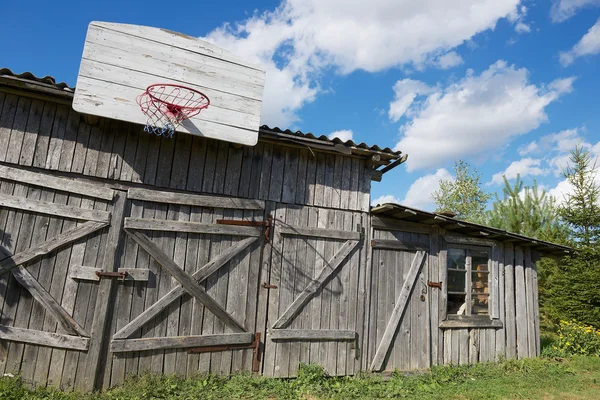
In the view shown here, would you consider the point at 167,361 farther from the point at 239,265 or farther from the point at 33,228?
the point at 33,228

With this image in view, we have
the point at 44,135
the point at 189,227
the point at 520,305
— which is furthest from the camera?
the point at 520,305

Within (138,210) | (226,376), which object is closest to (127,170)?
(138,210)

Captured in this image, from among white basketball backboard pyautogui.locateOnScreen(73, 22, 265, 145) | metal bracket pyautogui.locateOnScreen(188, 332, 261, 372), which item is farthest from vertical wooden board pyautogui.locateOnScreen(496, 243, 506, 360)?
white basketball backboard pyautogui.locateOnScreen(73, 22, 265, 145)

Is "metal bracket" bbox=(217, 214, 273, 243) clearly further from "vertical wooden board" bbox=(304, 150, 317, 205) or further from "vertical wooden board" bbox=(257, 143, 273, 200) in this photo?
"vertical wooden board" bbox=(304, 150, 317, 205)

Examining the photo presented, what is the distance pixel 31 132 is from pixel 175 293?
2968 mm

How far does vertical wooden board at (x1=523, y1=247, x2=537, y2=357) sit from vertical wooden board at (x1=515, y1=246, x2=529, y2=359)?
0.29 ft

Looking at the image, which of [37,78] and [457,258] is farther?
[457,258]

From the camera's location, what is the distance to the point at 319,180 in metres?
6.79

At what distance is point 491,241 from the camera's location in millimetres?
8359

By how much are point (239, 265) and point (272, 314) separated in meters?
0.96

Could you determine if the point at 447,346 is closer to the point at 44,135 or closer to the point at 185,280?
the point at 185,280

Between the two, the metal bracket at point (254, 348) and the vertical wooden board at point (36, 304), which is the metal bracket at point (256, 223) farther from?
the vertical wooden board at point (36, 304)

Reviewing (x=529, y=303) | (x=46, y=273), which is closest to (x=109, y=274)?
(x=46, y=273)

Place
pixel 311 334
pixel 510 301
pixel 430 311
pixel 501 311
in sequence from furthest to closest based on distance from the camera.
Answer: pixel 510 301 → pixel 501 311 → pixel 430 311 → pixel 311 334
